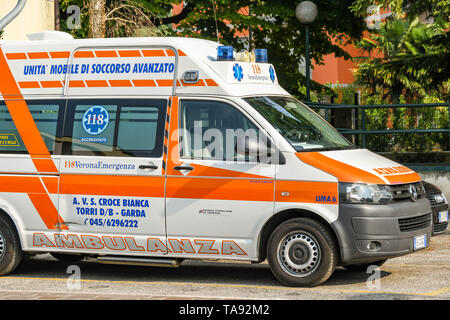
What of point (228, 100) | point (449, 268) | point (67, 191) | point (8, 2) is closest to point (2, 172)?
point (67, 191)

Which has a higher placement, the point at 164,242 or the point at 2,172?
the point at 2,172

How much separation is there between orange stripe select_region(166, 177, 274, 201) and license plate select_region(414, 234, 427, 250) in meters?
1.56

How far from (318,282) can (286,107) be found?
2.02 m

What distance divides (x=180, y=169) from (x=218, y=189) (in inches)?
18.8

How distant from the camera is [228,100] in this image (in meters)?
9.19

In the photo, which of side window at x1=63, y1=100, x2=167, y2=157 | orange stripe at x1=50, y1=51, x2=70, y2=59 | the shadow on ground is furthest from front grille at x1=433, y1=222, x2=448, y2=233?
orange stripe at x1=50, y1=51, x2=70, y2=59

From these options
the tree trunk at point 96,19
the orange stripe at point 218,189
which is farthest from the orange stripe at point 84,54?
the tree trunk at point 96,19

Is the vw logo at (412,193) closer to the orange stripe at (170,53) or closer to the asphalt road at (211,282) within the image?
the asphalt road at (211,282)

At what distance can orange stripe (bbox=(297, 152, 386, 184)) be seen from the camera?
8656mm

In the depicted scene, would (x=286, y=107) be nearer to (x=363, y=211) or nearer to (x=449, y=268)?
(x=363, y=211)

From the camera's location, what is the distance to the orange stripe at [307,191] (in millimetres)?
8680

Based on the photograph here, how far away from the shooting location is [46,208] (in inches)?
383

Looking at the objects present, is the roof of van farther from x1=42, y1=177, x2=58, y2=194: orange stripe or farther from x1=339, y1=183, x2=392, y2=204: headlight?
x1=339, y1=183, x2=392, y2=204: headlight

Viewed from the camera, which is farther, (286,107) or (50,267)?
(50,267)
